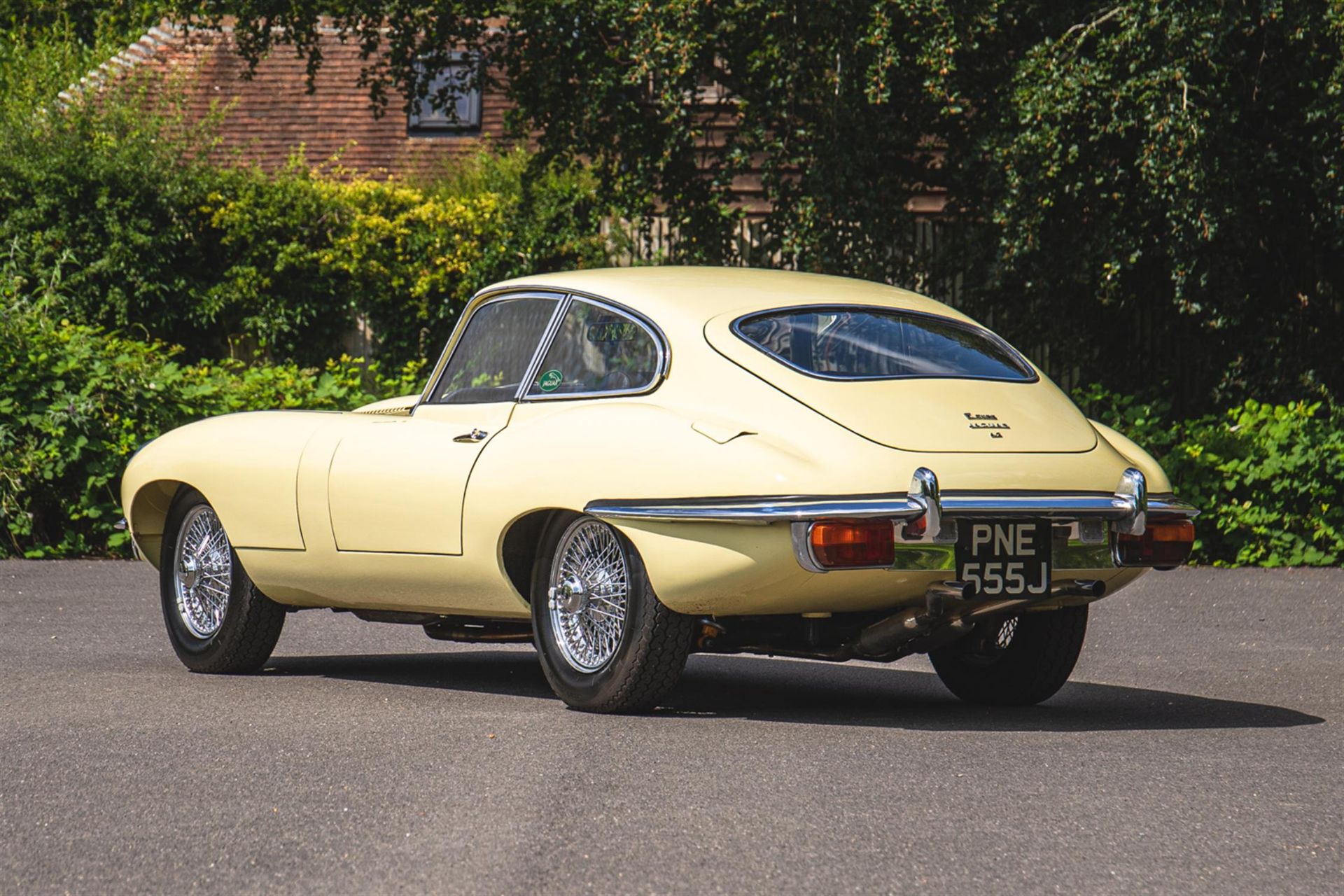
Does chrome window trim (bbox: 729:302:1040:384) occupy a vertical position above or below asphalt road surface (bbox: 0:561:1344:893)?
above

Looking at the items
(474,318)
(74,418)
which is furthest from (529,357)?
(74,418)

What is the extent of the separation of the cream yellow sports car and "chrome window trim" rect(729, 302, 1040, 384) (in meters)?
0.02

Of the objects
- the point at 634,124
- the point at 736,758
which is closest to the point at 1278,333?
the point at 634,124

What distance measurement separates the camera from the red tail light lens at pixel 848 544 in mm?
5582

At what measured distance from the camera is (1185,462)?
13438 millimetres

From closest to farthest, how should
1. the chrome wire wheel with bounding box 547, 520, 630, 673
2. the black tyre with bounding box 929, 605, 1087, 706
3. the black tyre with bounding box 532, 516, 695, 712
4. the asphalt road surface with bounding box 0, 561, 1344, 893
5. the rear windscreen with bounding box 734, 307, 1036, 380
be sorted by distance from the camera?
1. the asphalt road surface with bounding box 0, 561, 1344, 893
2. the black tyre with bounding box 532, 516, 695, 712
3. the chrome wire wheel with bounding box 547, 520, 630, 673
4. the rear windscreen with bounding box 734, 307, 1036, 380
5. the black tyre with bounding box 929, 605, 1087, 706

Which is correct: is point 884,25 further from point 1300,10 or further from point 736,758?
point 736,758

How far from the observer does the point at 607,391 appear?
6402 mm

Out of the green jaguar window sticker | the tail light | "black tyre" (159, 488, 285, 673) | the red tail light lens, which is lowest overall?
"black tyre" (159, 488, 285, 673)

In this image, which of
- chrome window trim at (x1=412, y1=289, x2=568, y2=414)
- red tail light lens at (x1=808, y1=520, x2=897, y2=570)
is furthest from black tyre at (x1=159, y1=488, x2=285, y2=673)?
red tail light lens at (x1=808, y1=520, x2=897, y2=570)

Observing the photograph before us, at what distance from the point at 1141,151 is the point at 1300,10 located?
1.49 m

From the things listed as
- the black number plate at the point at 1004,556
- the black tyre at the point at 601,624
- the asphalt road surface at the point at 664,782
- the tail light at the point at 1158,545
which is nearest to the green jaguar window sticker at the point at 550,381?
the black tyre at the point at 601,624

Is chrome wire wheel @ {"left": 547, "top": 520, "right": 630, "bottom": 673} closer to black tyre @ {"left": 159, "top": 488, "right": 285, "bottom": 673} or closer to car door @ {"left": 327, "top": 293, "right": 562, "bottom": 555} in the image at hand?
car door @ {"left": 327, "top": 293, "right": 562, "bottom": 555}

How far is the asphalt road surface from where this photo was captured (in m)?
4.05
